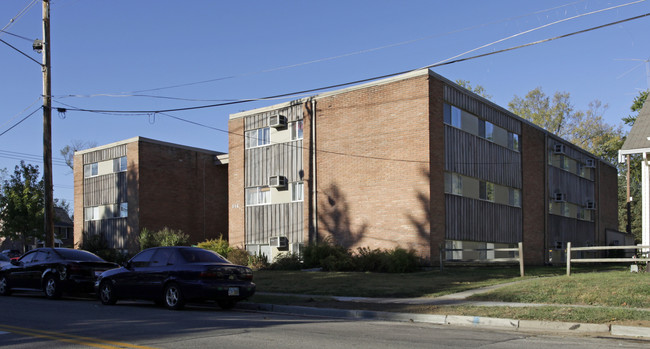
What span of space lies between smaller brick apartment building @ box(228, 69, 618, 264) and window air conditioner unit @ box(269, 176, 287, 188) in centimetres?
5

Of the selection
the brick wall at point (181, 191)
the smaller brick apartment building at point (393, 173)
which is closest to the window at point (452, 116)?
the smaller brick apartment building at point (393, 173)

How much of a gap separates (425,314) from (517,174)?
2132 centimetres

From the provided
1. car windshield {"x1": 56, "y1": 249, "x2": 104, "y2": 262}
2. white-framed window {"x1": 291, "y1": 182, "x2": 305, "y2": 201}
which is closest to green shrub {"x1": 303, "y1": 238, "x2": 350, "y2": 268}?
white-framed window {"x1": 291, "y1": 182, "x2": 305, "y2": 201}

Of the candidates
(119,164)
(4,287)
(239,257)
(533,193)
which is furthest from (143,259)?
(533,193)

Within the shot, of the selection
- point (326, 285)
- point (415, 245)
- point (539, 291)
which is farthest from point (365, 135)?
point (539, 291)

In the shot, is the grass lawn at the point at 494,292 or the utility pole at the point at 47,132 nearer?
the grass lawn at the point at 494,292

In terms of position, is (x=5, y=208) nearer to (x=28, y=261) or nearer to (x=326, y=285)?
(x=28, y=261)

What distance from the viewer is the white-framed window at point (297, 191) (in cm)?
2797

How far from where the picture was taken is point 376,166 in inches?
1003

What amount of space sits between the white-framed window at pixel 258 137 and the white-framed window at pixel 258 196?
2.23m

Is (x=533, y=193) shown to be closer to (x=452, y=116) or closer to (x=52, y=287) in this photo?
(x=452, y=116)

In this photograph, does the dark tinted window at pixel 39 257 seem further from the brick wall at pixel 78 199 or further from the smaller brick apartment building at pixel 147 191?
the brick wall at pixel 78 199

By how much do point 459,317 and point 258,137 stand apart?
66.3 ft

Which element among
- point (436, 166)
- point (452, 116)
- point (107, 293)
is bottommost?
point (107, 293)
